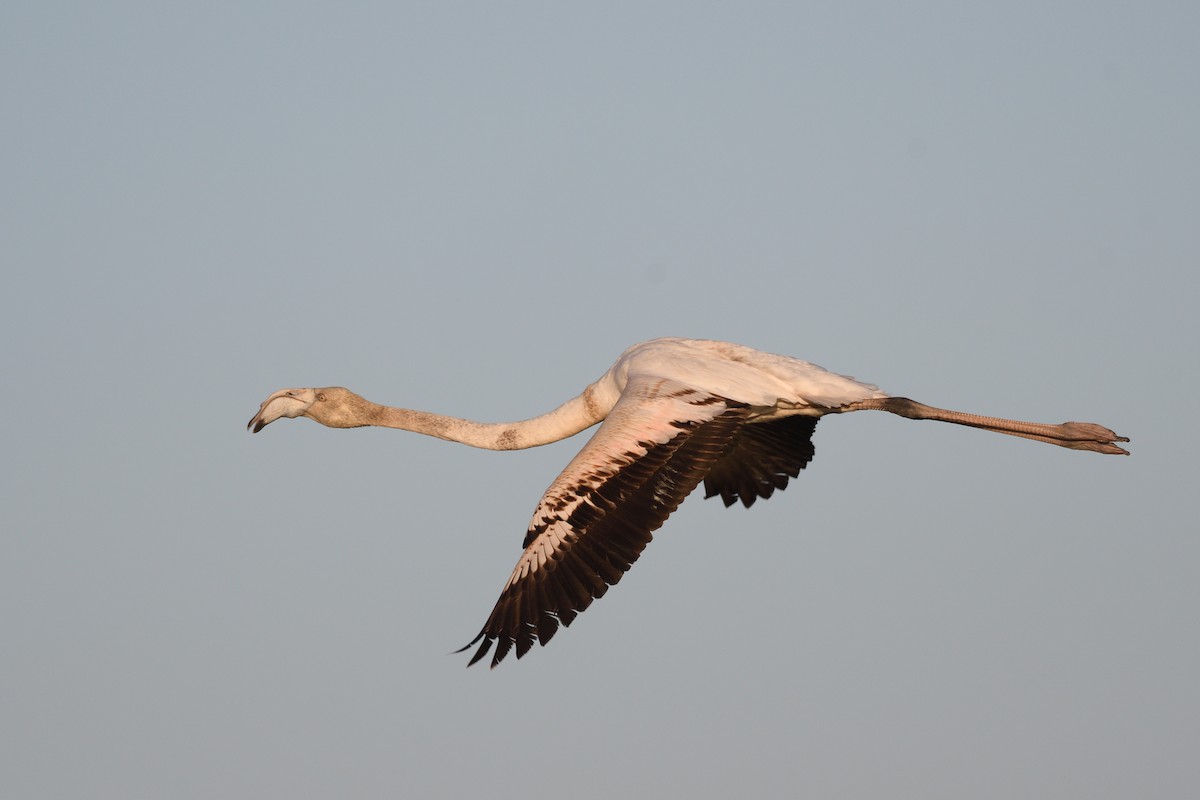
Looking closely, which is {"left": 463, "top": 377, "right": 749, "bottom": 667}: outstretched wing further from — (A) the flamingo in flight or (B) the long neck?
(B) the long neck

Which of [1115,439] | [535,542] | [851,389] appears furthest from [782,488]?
[535,542]

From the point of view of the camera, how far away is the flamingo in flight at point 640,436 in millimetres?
15898

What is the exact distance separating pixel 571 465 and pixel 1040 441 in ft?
17.6

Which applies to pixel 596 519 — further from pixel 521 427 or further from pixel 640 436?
Result: pixel 521 427

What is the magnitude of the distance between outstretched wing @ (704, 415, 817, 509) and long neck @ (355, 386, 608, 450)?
1726 mm

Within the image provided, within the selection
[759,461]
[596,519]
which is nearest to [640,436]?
[596,519]

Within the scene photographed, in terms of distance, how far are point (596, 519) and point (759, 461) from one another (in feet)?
15.4

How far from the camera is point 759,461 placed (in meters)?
20.4

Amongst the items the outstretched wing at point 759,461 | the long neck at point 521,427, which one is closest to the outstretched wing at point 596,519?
the long neck at point 521,427

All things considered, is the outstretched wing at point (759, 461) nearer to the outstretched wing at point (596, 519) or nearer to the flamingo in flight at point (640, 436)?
the flamingo in flight at point (640, 436)

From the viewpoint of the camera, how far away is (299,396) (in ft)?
67.2

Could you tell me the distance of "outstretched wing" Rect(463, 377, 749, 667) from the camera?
51.6ft

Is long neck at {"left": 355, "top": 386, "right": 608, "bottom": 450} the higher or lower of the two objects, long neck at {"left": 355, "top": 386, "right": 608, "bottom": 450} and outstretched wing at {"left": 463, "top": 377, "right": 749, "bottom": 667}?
the higher

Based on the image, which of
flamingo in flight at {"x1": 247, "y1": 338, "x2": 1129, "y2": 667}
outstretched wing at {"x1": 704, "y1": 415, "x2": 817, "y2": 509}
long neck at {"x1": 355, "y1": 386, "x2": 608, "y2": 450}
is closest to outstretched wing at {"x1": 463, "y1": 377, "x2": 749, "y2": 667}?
flamingo in flight at {"x1": 247, "y1": 338, "x2": 1129, "y2": 667}
